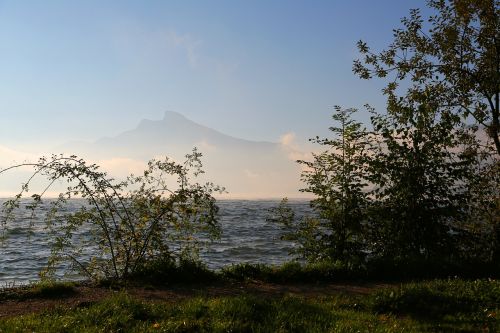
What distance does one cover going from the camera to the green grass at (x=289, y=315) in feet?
25.0

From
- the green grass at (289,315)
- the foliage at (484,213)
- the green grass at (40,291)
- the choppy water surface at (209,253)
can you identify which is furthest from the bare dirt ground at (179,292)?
the choppy water surface at (209,253)

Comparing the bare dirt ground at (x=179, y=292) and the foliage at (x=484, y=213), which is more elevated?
the foliage at (x=484, y=213)

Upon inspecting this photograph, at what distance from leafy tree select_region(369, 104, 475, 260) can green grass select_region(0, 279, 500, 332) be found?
13.1 feet

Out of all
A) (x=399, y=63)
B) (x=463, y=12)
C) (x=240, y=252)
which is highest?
(x=463, y=12)

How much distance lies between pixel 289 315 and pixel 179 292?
3.26m

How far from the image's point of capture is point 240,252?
1016 inches

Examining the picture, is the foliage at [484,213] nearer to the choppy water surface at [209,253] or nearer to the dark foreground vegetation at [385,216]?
the dark foreground vegetation at [385,216]

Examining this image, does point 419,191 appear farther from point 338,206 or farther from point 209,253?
point 209,253

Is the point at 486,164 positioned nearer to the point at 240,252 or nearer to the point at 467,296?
the point at 467,296

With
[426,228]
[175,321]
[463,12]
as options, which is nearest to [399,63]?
[463,12]

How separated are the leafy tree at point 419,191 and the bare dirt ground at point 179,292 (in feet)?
8.75

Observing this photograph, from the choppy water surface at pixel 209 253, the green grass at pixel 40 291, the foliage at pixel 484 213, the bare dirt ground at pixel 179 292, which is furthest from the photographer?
the choppy water surface at pixel 209 253

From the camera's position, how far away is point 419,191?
13875mm

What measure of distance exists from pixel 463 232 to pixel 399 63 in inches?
218
